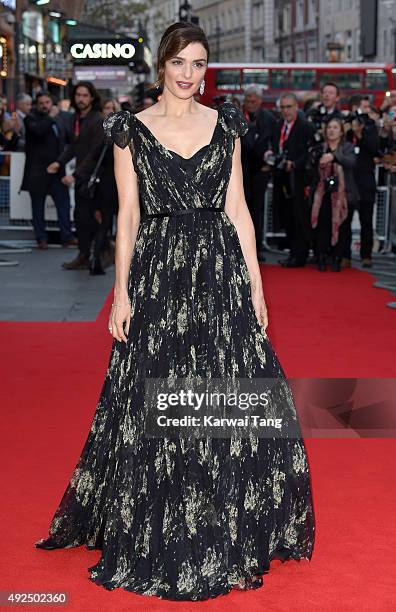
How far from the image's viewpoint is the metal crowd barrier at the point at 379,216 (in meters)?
15.1

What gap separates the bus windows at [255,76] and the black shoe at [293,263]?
2628cm

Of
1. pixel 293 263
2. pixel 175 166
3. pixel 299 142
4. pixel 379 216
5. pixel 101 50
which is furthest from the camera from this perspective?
pixel 101 50

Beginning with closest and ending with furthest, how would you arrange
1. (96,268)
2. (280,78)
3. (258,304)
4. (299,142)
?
(258,304) < (96,268) < (299,142) < (280,78)

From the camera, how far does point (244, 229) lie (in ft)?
13.7

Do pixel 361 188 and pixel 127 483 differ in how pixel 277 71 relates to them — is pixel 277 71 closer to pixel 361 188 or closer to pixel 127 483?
pixel 361 188

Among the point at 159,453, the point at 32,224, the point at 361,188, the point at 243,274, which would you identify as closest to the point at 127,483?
the point at 159,453

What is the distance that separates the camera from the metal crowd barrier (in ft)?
49.6

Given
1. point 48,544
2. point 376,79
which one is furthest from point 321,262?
point 376,79

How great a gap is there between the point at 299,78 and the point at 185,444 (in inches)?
1481

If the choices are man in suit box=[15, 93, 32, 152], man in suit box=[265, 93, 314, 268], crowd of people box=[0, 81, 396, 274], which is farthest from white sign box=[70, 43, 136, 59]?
man in suit box=[265, 93, 314, 268]

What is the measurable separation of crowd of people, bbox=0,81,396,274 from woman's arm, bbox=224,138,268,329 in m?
8.05

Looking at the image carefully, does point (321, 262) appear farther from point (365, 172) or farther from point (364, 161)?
point (364, 161)

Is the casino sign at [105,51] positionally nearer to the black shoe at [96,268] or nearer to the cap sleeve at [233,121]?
the black shoe at [96,268]

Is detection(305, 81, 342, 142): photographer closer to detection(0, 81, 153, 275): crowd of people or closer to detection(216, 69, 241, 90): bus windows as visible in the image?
detection(0, 81, 153, 275): crowd of people
